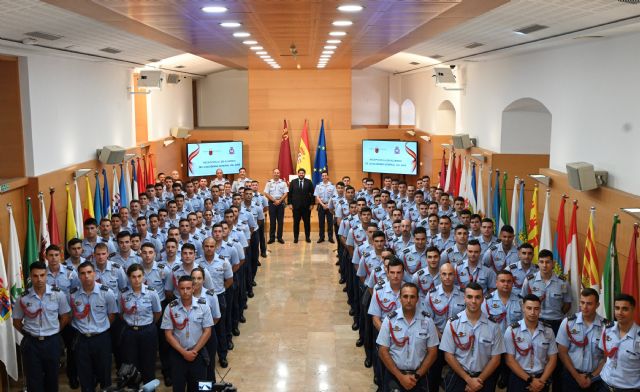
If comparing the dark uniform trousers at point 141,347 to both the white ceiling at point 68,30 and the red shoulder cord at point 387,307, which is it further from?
the white ceiling at point 68,30

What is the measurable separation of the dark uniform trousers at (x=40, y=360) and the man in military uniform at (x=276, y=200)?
310 inches

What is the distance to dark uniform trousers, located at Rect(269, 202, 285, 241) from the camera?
14512 millimetres

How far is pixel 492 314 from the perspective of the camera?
6.65m

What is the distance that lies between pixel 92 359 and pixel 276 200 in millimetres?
7742

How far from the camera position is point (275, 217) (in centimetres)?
1462

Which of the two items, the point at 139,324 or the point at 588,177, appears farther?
the point at 588,177

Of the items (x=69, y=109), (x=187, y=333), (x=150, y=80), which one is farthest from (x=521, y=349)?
(x=150, y=80)

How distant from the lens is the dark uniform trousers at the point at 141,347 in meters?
6.78

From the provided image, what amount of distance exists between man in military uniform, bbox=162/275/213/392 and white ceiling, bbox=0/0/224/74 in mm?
2631

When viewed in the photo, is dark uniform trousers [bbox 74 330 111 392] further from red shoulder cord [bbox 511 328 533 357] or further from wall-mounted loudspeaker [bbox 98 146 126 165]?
wall-mounted loudspeaker [bbox 98 146 126 165]

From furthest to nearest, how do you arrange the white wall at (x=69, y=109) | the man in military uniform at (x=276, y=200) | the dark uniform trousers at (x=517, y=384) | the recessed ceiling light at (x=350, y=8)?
the man in military uniform at (x=276, y=200)
the white wall at (x=69, y=109)
the dark uniform trousers at (x=517, y=384)
the recessed ceiling light at (x=350, y=8)

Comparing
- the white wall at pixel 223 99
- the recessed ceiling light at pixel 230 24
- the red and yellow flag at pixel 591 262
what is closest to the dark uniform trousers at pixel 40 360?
the recessed ceiling light at pixel 230 24

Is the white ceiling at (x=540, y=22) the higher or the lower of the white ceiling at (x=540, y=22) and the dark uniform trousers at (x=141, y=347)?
the higher

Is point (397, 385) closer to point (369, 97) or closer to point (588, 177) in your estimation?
point (588, 177)
